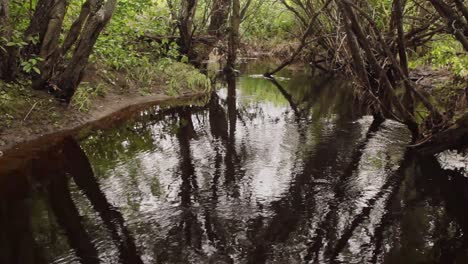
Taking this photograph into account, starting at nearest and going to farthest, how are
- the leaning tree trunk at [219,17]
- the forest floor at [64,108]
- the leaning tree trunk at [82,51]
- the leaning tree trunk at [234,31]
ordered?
the forest floor at [64,108] < the leaning tree trunk at [82,51] < the leaning tree trunk at [234,31] < the leaning tree trunk at [219,17]

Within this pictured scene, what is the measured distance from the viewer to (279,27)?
30.2 m

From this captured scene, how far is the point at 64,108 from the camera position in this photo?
1030 centimetres

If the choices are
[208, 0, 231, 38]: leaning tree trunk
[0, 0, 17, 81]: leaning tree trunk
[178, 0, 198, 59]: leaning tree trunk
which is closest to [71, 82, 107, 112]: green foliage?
[0, 0, 17, 81]: leaning tree trunk

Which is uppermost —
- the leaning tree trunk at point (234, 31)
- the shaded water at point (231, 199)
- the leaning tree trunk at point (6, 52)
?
the leaning tree trunk at point (234, 31)

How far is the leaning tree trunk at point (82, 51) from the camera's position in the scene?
29.9 ft

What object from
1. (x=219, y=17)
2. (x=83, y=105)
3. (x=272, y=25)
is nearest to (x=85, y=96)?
(x=83, y=105)

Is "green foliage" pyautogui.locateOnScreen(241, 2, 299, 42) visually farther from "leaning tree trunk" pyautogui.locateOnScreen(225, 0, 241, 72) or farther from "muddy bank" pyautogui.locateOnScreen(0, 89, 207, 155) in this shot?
"muddy bank" pyautogui.locateOnScreen(0, 89, 207, 155)

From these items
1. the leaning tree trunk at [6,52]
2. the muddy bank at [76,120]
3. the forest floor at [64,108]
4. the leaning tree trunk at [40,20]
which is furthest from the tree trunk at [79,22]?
the muddy bank at [76,120]

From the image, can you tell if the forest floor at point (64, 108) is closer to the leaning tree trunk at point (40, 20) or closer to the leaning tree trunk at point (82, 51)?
the leaning tree trunk at point (82, 51)

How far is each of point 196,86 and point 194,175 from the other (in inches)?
350

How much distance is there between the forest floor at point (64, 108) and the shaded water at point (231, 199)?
1.93ft

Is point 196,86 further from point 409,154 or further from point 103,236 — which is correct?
point 103,236

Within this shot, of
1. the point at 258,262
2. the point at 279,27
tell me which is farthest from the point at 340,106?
the point at 279,27

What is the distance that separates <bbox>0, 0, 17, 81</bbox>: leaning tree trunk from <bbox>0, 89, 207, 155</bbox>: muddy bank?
100 centimetres
